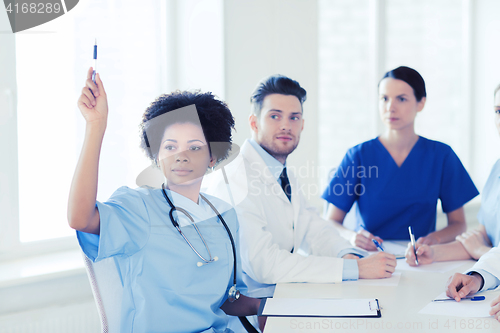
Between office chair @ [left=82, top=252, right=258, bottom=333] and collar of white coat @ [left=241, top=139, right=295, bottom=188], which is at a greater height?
collar of white coat @ [left=241, top=139, right=295, bottom=188]

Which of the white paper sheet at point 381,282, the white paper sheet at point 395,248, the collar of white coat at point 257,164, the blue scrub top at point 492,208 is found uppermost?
the collar of white coat at point 257,164

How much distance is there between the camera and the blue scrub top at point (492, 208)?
1.50 m

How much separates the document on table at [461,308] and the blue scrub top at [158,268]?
54 cm

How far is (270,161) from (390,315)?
70 cm

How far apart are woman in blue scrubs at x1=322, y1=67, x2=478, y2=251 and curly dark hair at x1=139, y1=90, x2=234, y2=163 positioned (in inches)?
35.6

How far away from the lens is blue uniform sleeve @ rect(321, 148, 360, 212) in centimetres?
192

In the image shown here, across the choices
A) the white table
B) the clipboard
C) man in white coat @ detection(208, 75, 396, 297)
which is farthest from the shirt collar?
the clipboard

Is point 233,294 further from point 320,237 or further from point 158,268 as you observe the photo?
point 320,237

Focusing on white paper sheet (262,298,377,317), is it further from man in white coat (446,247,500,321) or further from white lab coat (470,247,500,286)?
white lab coat (470,247,500,286)

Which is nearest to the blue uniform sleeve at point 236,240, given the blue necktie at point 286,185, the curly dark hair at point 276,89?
the blue necktie at point 286,185

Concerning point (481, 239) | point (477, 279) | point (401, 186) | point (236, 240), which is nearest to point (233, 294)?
point (236, 240)

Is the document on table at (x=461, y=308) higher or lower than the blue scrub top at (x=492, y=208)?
lower

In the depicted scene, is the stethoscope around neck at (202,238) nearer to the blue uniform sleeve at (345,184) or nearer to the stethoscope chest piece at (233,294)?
the stethoscope chest piece at (233,294)

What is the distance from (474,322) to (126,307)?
32.4 inches
